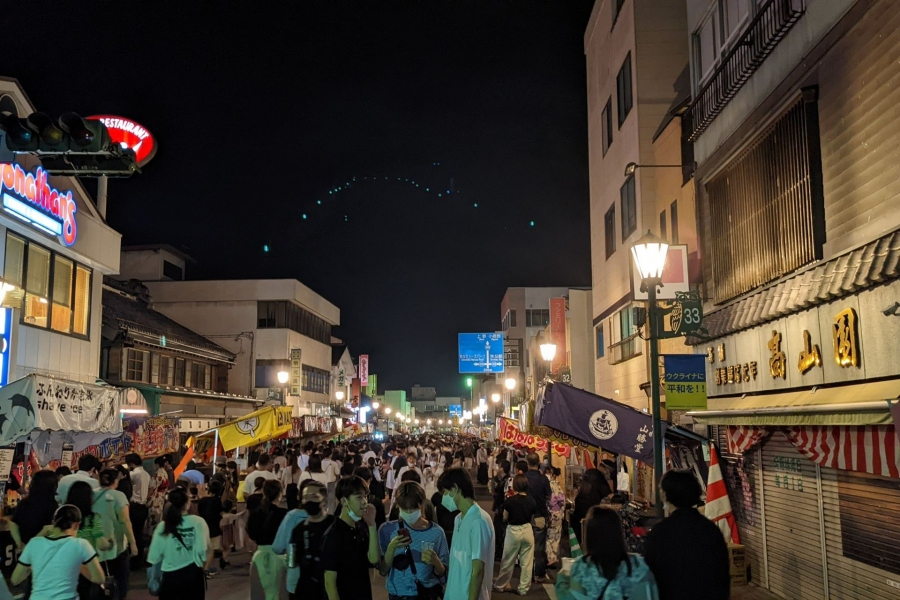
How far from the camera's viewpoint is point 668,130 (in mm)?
17984

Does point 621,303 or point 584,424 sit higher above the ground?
point 621,303

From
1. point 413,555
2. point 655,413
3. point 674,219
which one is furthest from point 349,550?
point 674,219

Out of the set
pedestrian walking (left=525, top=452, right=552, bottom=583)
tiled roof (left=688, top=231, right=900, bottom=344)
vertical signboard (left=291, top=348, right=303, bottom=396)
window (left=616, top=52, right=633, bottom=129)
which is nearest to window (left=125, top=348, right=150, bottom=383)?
vertical signboard (left=291, top=348, right=303, bottom=396)

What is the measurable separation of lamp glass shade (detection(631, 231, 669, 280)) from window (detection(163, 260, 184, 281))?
42283 millimetres

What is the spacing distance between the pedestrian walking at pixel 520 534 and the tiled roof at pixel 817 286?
13.4 feet

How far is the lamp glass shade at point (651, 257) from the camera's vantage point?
1048 centimetres

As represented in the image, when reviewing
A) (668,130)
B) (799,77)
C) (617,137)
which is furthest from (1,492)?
(617,137)

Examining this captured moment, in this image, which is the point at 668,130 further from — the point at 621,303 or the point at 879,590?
the point at 879,590

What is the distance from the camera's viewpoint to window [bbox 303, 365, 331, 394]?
168 feet

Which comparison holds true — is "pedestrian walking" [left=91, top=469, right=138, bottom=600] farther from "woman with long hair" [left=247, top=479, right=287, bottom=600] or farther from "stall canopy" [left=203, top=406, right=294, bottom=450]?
"stall canopy" [left=203, top=406, right=294, bottom=450]

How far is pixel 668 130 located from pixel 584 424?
9.19 m

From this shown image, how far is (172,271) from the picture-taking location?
4884 centimetres

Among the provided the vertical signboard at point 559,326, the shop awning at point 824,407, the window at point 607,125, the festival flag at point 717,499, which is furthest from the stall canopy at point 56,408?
the vertical signboard at point 559,326

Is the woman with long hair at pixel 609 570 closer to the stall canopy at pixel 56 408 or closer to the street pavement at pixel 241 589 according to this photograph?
the street pavement at pixel 241 589
